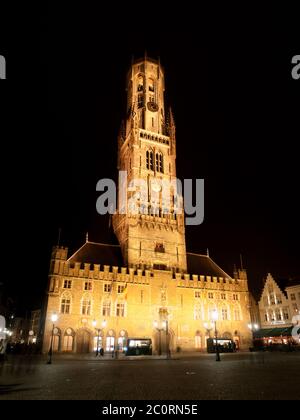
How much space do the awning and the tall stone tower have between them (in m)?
17.0

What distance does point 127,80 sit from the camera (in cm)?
7194

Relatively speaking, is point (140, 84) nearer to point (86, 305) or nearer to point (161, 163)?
point (161, 163)

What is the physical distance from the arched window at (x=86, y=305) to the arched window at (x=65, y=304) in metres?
1.83

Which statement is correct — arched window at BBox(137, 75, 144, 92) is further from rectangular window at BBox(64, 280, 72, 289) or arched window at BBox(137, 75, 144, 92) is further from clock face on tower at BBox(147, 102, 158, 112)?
rectangular window at BBox(64, 280, 72, 289)

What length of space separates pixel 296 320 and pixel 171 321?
66.1 feet

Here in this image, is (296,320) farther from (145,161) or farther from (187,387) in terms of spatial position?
(187,387)

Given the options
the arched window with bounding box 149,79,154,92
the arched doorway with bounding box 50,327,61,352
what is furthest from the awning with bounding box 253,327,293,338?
the arched window with bounding box 149,79,154,92

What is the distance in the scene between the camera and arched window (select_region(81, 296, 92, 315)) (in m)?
42.8

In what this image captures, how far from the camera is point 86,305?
142 feet

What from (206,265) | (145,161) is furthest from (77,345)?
(145,161)

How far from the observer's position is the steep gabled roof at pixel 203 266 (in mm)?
56406

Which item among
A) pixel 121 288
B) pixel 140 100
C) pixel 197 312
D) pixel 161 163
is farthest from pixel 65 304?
pixel 140 100

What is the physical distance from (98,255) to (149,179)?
16.3 metres

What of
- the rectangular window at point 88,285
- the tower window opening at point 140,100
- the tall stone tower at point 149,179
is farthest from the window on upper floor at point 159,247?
the tower window opening at point 140,100
